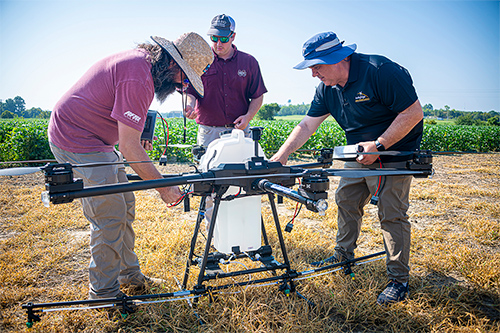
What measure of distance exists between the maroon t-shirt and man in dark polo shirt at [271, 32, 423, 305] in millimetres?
1389

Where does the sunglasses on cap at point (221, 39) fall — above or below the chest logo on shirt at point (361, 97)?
above

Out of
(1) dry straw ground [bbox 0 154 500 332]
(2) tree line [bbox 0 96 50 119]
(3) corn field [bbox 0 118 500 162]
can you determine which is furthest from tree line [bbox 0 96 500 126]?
(1) dry straw ground [bbox 0 154 500 332]

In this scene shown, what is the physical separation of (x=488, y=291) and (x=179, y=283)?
2.80 metres

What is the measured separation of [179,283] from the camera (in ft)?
9.04

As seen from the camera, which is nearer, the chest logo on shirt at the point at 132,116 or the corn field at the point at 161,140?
the chest logo on shirt at the point at 132,116

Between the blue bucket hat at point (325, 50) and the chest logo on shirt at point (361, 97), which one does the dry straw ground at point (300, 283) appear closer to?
the chest logo on shirt at point (361, 97)

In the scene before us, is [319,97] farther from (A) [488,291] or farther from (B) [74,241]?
(B) [74,241]

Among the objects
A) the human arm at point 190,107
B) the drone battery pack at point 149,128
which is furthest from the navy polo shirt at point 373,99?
the drone battery pack at point 149,128

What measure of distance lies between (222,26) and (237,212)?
2.26 meters

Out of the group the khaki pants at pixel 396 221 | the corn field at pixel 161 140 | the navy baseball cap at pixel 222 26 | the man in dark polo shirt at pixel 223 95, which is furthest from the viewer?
the corn field at pixel 161 140

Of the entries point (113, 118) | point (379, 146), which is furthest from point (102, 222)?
point (379, 146)

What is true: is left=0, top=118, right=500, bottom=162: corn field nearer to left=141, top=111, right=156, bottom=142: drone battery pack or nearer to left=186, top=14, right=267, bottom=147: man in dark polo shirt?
left=186, top=14, right=267, bottom=147: man in dark polo shirt

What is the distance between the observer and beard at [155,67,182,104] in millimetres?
2336

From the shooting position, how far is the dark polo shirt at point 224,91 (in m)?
3.71
